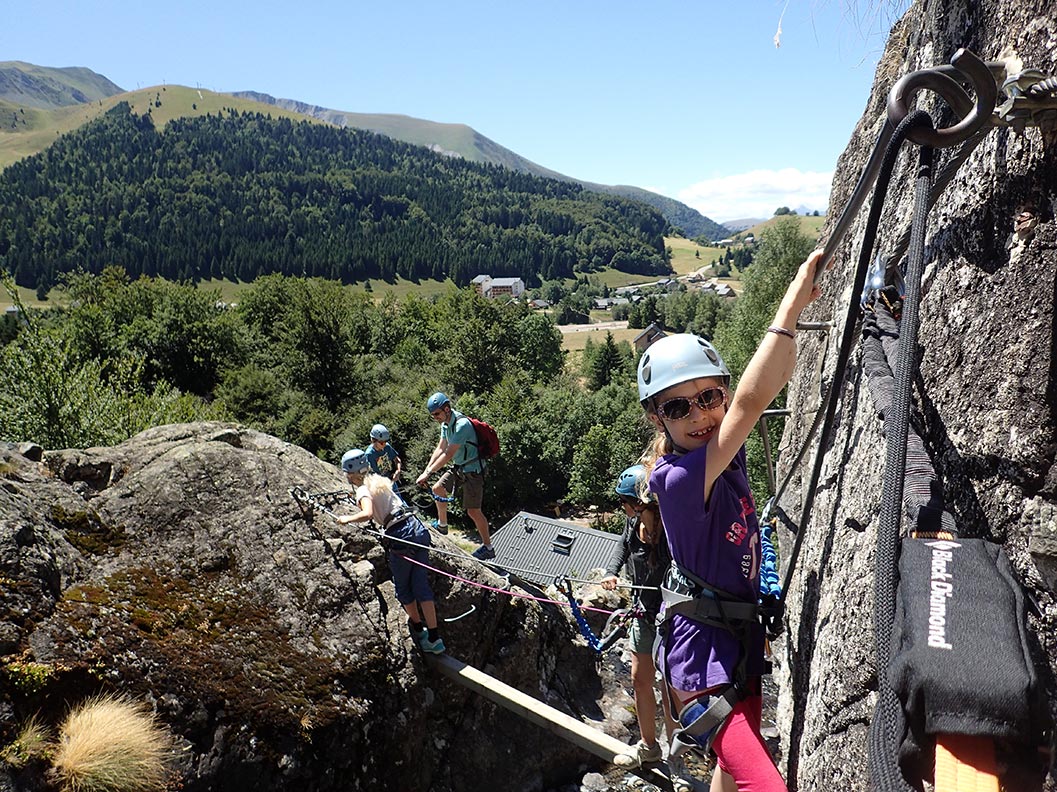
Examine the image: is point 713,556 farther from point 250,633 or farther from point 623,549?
point 250,633

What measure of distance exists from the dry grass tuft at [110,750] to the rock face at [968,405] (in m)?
4.54

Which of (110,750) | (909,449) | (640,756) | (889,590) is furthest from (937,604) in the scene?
(110,750)

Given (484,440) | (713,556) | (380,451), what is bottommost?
(380,451)

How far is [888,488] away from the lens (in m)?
1.59

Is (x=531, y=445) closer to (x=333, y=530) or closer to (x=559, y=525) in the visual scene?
(x=559, y=525)

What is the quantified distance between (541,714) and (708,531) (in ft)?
→ 13.7

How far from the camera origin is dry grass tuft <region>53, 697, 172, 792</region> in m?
4.49

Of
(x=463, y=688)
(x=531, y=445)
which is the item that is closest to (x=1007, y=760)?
(x=463, y=688)

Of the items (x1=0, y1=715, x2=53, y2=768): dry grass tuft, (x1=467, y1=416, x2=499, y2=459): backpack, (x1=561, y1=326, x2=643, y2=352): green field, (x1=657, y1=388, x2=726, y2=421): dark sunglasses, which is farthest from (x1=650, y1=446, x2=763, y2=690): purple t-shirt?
(x1=561, y1=326, x2=643, y2=352): green field

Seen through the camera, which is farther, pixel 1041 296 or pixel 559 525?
pixel 559 525

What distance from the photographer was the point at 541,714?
6.22 metres

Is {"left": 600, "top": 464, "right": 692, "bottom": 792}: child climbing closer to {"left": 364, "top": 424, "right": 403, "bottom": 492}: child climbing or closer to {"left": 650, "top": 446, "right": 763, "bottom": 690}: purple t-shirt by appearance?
{"left": 650, "top": 446, "right": 763, "bottom": 690}: purple t-shirt

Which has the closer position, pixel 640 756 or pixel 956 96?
pixel 956 96

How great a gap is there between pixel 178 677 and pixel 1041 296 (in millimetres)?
6334
